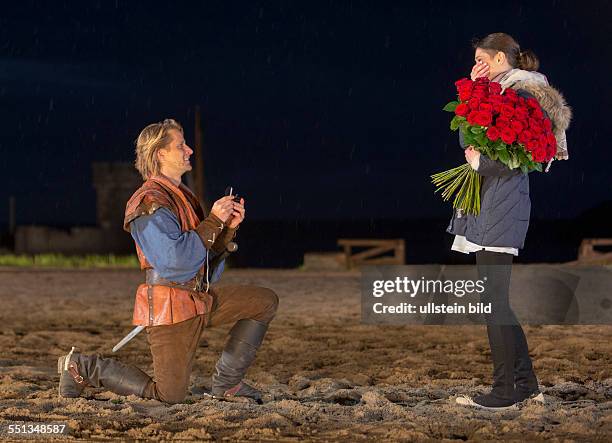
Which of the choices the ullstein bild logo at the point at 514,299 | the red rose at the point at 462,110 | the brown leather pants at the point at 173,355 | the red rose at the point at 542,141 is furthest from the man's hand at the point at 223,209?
the ullstein bild logo at the point at 514,299

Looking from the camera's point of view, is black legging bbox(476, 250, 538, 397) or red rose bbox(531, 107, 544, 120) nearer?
red rose bbox(531, 107, 544, 120)

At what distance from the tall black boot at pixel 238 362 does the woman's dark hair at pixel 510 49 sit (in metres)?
1.99

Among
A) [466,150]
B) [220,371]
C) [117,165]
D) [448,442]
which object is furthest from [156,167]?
[117,165]

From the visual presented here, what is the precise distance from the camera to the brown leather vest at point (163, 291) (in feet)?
15.9

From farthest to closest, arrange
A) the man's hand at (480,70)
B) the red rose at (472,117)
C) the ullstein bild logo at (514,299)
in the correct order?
→ the ullstein bild logo at (514,299), the man's hand at (480,70), the red rose at (472,117)

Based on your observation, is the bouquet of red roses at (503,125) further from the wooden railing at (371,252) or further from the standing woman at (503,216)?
the wooden railing at (371,252)

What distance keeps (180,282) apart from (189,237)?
28 cm

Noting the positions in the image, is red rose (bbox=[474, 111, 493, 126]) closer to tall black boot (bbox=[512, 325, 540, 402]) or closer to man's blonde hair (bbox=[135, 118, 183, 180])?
tall black boot (bbox=[512, 325, 540, 402])

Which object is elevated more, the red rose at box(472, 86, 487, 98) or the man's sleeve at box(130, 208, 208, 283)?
the red rose at box(472, 86, 487, 98)

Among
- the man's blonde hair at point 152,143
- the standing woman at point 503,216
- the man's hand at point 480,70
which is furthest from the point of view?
the man's blonde hair at point 152,143

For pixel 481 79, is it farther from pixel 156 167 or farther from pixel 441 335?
pixel 441 335

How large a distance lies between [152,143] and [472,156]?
67.2 inches

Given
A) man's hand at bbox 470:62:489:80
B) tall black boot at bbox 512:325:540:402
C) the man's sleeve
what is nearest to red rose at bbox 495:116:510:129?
man's hand at bbox 470:62:489:80

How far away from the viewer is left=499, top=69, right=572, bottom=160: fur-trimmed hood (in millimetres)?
4762
